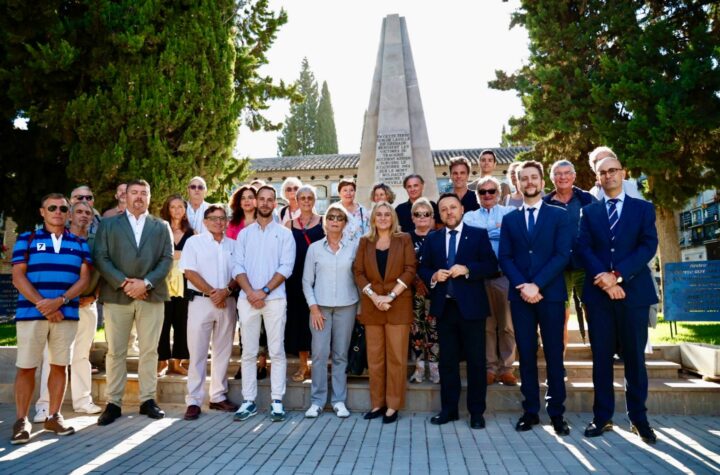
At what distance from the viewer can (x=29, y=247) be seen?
15.0ft

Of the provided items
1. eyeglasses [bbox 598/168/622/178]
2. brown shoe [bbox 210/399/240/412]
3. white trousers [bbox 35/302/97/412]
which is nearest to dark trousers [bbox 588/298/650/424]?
eyeglasses [bbox 598/168/622/178]

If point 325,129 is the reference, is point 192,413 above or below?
below

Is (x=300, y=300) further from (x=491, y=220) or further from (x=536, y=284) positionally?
(x=536, y=284)

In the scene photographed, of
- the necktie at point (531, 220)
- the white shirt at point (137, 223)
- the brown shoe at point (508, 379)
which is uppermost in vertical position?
the white shirt at point (137, 223)

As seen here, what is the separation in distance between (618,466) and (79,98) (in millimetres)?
12107

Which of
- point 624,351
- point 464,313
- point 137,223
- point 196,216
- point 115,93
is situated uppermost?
point 115,93

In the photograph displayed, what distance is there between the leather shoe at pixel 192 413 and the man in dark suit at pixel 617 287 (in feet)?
12.1

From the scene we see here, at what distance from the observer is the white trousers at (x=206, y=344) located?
5.04 m

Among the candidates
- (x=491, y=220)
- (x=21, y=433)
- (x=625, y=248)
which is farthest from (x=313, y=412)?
(x=625, y=248)

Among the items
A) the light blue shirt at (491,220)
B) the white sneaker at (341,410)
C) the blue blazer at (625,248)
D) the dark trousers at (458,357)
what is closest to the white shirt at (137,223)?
the white sneaker at (341,410)

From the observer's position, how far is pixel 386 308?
468 centimetres

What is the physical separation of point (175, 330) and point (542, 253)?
420 centimetres

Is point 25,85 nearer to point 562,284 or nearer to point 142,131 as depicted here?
point 142,131

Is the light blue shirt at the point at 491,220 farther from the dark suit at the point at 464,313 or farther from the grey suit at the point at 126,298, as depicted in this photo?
the grey suit at the point at 126,298
